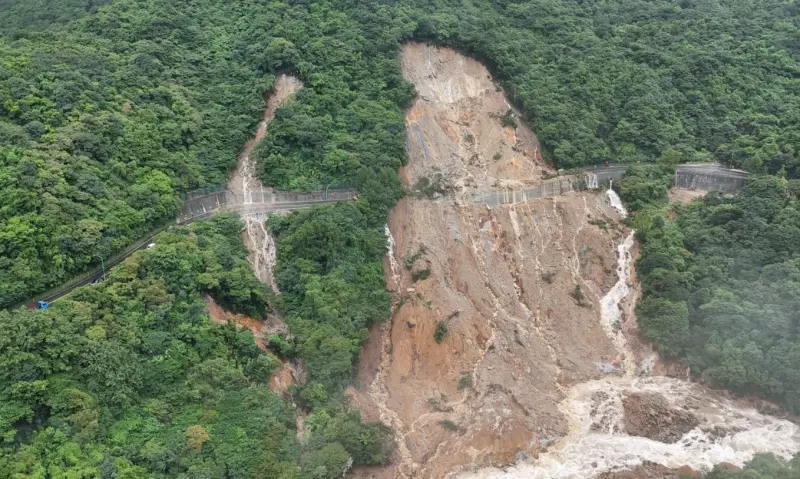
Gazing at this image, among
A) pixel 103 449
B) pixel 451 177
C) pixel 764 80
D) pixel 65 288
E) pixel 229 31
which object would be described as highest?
pixel 229 31

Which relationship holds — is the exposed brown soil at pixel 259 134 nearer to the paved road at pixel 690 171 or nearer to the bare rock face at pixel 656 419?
the paved road at pixel 690 171

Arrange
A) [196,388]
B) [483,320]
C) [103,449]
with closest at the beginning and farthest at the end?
[103,449] → [196,388] → [483,320]

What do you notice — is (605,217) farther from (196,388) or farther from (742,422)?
(196,388)

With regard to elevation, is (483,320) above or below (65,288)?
below

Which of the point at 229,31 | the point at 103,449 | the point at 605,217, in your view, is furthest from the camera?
the point at 229,31

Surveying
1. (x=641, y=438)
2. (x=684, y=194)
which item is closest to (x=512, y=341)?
(x=641, y=438)

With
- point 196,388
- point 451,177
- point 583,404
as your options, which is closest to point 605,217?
point 451,177
